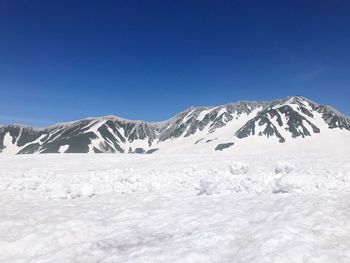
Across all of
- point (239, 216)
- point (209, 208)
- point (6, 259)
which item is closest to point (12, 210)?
point (6, 259)

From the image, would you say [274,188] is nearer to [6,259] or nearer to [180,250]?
[180,250]

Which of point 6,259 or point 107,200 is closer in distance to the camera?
point 6,259

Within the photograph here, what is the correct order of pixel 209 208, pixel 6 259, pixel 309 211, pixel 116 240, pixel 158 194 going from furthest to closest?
1. pixel 158 194
2. pixel 209 208
3. pixel 309 211
4. pixel 116 240
5. pixel 6 259

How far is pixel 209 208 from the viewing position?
45.1 feet

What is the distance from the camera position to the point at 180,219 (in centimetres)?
1232

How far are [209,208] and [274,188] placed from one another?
3661 mm

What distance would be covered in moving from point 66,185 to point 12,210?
4.36 metres

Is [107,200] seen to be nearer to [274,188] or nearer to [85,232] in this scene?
[85,232]

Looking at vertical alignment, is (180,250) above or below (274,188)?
below

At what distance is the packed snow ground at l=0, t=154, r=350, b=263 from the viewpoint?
29.6ft

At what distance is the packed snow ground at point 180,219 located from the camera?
9.01 meters

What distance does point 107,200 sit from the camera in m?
16.4

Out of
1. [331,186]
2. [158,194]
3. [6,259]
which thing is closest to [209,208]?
[158,194]

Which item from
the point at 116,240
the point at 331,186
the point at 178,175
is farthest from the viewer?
the point at 178,175
